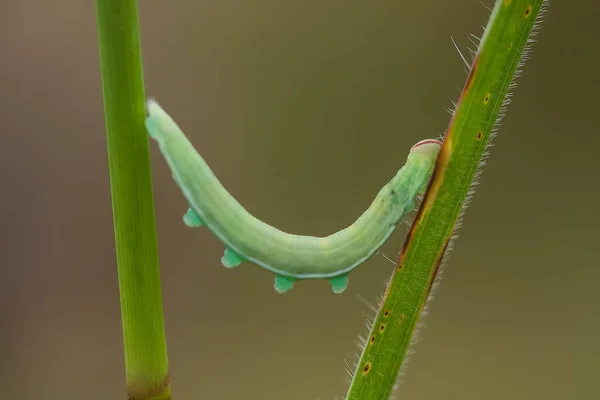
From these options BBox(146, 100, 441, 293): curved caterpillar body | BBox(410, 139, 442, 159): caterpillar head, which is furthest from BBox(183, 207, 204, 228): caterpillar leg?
BBox(410, 139, 442, 159): caterpillar head

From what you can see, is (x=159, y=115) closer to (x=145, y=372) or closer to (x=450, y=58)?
(x=145, y=372)

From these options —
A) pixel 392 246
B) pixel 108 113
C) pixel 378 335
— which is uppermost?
pixel 108 113

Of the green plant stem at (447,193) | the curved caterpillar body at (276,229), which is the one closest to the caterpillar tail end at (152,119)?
the curved caterpillar body at (276,229)

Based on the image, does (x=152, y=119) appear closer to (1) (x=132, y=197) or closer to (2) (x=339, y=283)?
(1) (x=132, y=197)

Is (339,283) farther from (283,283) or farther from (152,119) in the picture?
(152,119)

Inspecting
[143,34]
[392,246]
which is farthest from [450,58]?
[143,34]

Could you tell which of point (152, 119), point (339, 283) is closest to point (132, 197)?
point (152, 119)

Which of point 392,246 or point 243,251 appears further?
point 392,246
